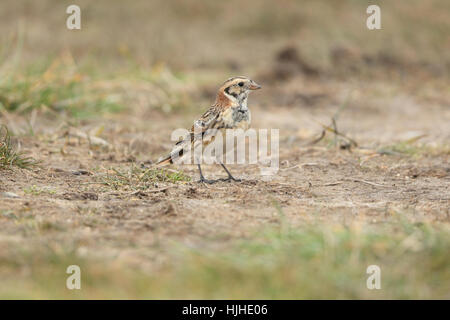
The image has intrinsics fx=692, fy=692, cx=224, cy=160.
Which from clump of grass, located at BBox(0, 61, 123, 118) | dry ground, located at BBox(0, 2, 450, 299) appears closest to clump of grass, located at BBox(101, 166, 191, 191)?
dry ground, located at BBox(0, 2, 450, 299)

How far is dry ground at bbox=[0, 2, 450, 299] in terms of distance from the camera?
4.04 meters

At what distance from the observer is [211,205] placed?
Result: 5.65 meters

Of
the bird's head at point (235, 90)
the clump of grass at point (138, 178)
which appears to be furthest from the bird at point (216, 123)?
the clump of grass at point (138, 178)

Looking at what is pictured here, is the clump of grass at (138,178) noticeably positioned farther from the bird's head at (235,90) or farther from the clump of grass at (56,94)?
the clump of grass at (56,94)

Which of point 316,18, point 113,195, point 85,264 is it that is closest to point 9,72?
point 113,195

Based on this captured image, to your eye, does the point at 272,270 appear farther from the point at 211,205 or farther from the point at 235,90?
the point at 235,90

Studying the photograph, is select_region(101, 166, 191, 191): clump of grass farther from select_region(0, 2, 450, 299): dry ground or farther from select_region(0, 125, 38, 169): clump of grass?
select_region(0, 125, 38, 169): clump of grass

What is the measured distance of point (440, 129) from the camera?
977 centimetres

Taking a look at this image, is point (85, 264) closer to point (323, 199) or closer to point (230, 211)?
point (230, 211)

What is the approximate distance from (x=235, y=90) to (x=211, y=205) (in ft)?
5.96

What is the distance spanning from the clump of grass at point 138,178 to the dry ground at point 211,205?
0.7 inches

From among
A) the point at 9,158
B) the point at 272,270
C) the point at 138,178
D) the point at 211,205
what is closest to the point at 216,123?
the point at 138,178

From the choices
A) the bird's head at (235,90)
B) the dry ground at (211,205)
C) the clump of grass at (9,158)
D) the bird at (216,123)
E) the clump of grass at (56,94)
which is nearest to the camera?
the dry ground at (211,205)

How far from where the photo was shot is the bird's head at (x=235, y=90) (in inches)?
275
